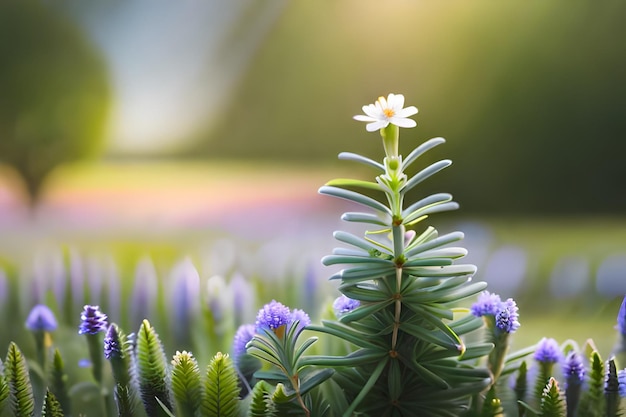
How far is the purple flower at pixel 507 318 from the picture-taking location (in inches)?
27.2

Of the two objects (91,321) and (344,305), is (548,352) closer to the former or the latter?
(344,305)

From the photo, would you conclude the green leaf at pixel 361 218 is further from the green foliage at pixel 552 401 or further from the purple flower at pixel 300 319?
the green foliage at pixel 552 401

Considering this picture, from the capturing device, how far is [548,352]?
0.73 metres

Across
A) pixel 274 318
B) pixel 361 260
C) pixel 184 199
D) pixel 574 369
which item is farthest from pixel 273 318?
pixel 574 369

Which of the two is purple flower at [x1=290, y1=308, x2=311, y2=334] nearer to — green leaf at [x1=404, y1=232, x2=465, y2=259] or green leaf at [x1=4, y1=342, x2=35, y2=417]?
green leaf at [x1=404, y1=232, x2=465, y2=259]

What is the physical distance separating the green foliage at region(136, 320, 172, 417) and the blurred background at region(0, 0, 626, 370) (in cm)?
10

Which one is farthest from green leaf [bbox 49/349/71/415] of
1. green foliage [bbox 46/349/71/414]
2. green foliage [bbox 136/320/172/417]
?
green foliage [bbox 136/320/172/417]

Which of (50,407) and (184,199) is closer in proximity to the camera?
(50,407)

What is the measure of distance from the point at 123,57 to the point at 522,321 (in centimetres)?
62

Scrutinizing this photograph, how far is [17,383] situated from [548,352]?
0.61 meters

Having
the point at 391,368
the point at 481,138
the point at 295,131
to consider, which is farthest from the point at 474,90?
the point at 391,368

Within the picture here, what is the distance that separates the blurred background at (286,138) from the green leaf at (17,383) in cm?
11

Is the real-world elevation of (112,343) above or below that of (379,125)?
below

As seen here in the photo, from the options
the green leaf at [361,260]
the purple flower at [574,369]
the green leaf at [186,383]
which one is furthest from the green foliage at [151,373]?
the purple flower at [574,369]
